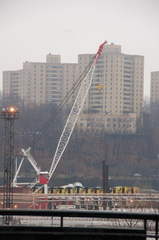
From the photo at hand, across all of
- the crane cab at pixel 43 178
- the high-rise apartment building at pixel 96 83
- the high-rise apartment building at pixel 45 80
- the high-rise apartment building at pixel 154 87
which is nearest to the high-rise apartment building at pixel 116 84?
the high-rise apartment building at pixel 96 83

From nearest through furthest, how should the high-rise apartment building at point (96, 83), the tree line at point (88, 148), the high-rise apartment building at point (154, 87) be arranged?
the tree line at point (88, 148)
the high-rise apartment building at point (96, 83)
the high-rise apartment building at point (154, 87)

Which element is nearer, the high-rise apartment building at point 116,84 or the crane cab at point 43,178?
the crane cab at point 43,178

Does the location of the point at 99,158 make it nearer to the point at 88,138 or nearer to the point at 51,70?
the point at 88,138

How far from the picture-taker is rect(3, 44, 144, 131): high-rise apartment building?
125m

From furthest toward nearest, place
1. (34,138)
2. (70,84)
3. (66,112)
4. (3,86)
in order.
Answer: (3,86) → (70,84) → (66,112) → (34,138)

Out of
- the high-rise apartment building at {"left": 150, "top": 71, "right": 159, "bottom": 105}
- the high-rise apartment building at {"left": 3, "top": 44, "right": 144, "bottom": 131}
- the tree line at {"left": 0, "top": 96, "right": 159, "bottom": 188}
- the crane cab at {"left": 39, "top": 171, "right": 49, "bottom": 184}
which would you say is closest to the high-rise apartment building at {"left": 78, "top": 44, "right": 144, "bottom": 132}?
the high-rise apartment building at {"left": 3, "top": 44, "right": 144, "bottom": 131}

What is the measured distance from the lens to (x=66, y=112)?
10769 cm

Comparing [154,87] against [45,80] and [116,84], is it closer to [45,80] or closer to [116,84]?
[116,84]

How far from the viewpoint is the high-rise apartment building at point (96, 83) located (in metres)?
125

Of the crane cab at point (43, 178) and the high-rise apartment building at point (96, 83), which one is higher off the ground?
the high-rise apartment building at point (96, 83)

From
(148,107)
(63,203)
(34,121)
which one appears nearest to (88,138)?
(34,121)

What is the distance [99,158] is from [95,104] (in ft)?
129

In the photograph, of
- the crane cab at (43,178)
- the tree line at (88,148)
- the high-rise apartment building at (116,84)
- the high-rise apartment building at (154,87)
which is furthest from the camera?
the high-rise apartment building at (154,87)

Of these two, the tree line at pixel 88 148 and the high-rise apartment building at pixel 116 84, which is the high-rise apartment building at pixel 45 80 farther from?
the tree line at pixel 88 148
